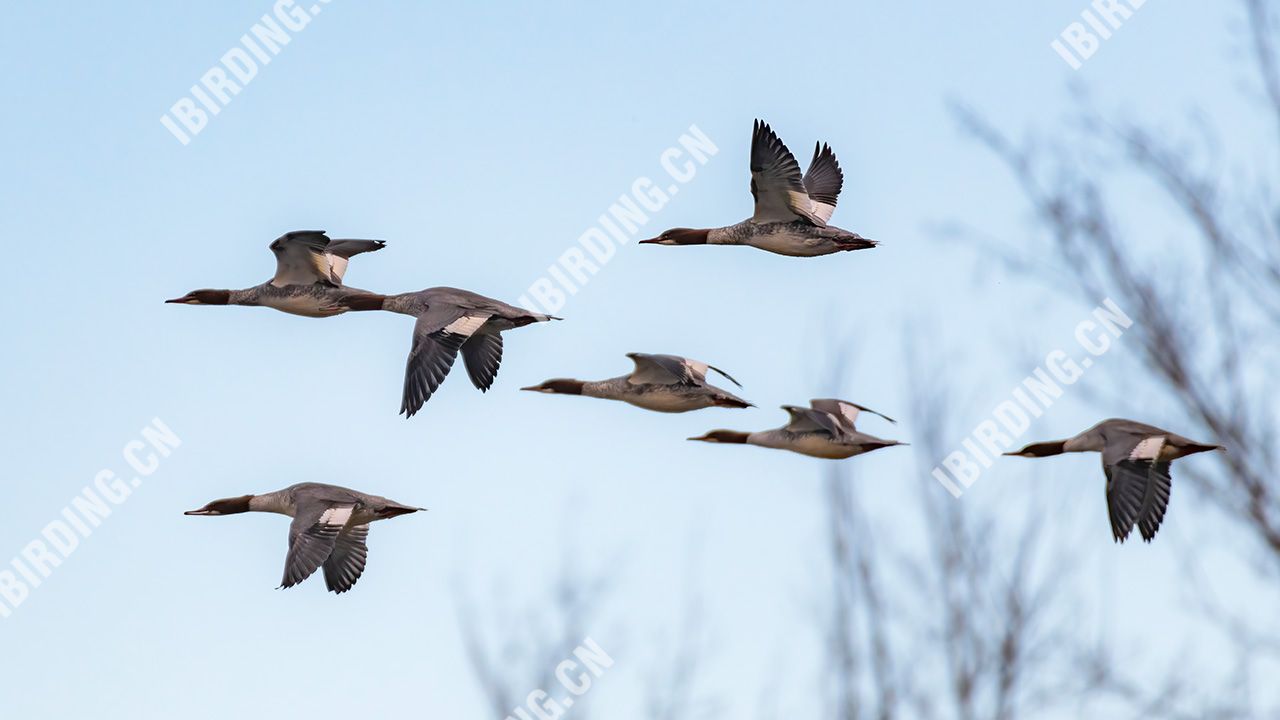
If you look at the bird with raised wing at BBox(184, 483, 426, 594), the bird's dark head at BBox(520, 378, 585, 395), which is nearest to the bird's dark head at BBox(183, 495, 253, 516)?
the bird with raised wing at BBox(184, 483, 426, 594)

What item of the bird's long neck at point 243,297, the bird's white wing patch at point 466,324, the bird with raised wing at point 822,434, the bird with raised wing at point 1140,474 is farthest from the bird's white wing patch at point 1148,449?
the bird's long neck at point 243,297

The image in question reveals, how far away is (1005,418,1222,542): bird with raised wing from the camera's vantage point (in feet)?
48.8

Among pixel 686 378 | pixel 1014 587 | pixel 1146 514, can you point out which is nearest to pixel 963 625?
pixel 1014 587

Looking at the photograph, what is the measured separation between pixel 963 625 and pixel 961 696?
0.64 meters

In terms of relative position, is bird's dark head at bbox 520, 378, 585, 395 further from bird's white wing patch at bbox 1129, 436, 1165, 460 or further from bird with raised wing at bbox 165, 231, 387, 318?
bird's white wing patch at bbox 1129, 436, 1165, 460

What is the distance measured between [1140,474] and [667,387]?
4.12m

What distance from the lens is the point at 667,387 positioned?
15922 mm

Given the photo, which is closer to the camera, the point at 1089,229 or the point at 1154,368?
the point at 1154,368

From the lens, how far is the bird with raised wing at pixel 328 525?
49.4ft

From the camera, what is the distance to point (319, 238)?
17156 millimetres

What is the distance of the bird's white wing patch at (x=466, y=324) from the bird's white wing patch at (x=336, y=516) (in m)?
1.92

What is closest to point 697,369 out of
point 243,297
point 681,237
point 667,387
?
point 667,387

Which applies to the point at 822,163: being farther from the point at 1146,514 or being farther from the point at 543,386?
the point at 1146,514

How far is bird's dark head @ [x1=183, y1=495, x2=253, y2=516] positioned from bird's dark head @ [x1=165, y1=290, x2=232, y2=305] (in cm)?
219
